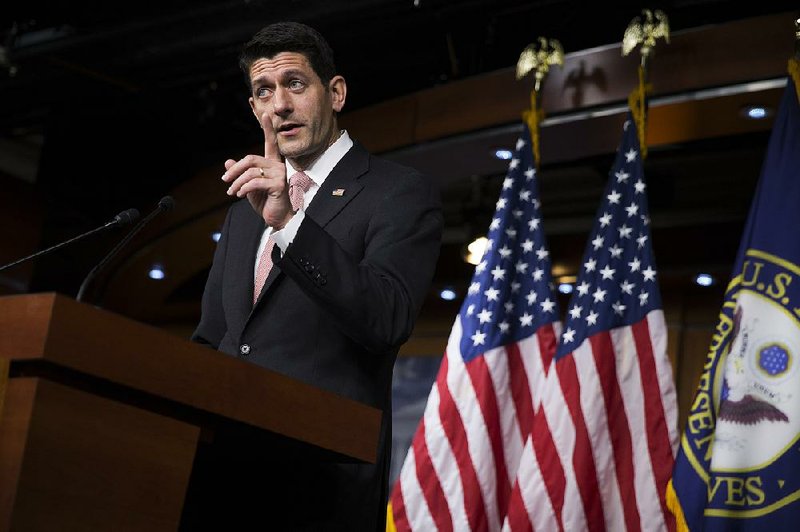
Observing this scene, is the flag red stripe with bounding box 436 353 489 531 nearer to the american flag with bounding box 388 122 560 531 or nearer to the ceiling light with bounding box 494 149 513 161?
the american flag with bounding box 388 122 560 531

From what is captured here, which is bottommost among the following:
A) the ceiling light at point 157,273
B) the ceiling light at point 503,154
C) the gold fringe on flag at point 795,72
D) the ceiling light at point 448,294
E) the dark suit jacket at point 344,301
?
the dark suit jacket at point 344,301

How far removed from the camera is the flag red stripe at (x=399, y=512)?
443 cm

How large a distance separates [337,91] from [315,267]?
0.59 meters

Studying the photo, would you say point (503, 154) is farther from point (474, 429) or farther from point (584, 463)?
point (584, 463)

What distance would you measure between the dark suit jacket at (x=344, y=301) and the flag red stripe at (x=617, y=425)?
2237 mm

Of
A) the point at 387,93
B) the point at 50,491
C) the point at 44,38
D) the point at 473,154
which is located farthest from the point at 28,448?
the point at 387,93

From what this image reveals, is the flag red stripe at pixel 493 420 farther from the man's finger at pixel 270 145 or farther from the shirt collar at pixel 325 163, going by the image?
the man's finger at pixel 270 145

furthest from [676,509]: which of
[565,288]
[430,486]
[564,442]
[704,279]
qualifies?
[565,288]

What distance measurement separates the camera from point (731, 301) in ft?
13.3

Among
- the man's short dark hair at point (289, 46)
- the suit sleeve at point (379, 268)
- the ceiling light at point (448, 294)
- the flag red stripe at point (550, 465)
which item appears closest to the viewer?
the suit sleeve at point (379, 268)

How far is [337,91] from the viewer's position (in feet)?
7.57

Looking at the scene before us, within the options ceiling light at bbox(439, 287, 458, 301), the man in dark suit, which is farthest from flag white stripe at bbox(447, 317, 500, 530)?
ceiling light at bbox(439, 287, 458, 301)

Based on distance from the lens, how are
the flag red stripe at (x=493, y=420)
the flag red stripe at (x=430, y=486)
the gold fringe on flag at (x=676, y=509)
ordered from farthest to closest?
the flag red stripe at (x=493, y=420), the flag red stripe at (x=430, y=486), the gold fringe on flag at (x=676, y=509)

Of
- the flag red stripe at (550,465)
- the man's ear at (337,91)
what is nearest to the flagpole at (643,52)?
the flag red stripe at (550,465)
